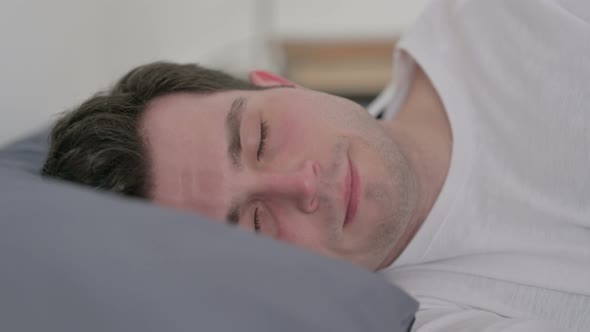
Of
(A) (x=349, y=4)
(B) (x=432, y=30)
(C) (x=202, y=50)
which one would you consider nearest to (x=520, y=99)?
(B) (x=432, y=30)

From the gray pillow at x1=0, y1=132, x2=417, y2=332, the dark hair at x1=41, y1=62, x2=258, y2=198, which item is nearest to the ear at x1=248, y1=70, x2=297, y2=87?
the dark hair at x1=41, y1=62, x2=258, y2=198

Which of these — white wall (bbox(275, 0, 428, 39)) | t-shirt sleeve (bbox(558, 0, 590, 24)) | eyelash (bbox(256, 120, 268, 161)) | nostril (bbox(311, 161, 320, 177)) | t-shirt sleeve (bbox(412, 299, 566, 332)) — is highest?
t-shirt sleeve (bbox(558, 0, 590, 24))

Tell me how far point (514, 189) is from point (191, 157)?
506 millimetres

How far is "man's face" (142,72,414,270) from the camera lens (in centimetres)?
82

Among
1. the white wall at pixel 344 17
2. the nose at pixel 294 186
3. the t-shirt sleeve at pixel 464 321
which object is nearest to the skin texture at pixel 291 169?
the nose at pixel 294 186

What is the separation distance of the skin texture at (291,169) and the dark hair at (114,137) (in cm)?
2

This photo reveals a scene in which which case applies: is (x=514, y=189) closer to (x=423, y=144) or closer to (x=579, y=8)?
(x=423, y=144)

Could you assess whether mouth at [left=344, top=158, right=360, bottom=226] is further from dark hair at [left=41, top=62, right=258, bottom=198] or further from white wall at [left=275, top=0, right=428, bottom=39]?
white wall at [left=275, top=0, right=428, bottom=39]

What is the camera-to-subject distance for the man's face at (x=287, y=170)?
0.82 meters

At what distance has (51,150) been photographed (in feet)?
2.94

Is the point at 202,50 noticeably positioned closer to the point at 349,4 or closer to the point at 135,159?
the point at 349,4

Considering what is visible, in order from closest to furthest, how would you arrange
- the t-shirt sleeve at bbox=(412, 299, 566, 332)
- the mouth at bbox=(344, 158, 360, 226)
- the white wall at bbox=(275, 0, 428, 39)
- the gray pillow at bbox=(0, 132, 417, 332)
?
the gray pillow at bbox=(0, 132, 417, 332)
the t-shirt sleeve at bbox=(412, 299, 566, 332)
the mouth at bbox=(344, 158, 360, 226)
the white wall at bbox=(275, 0, 428, 39)

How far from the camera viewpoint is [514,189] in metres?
0.96

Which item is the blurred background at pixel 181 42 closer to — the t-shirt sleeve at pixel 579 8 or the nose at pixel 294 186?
the nose at pixel 294 186
